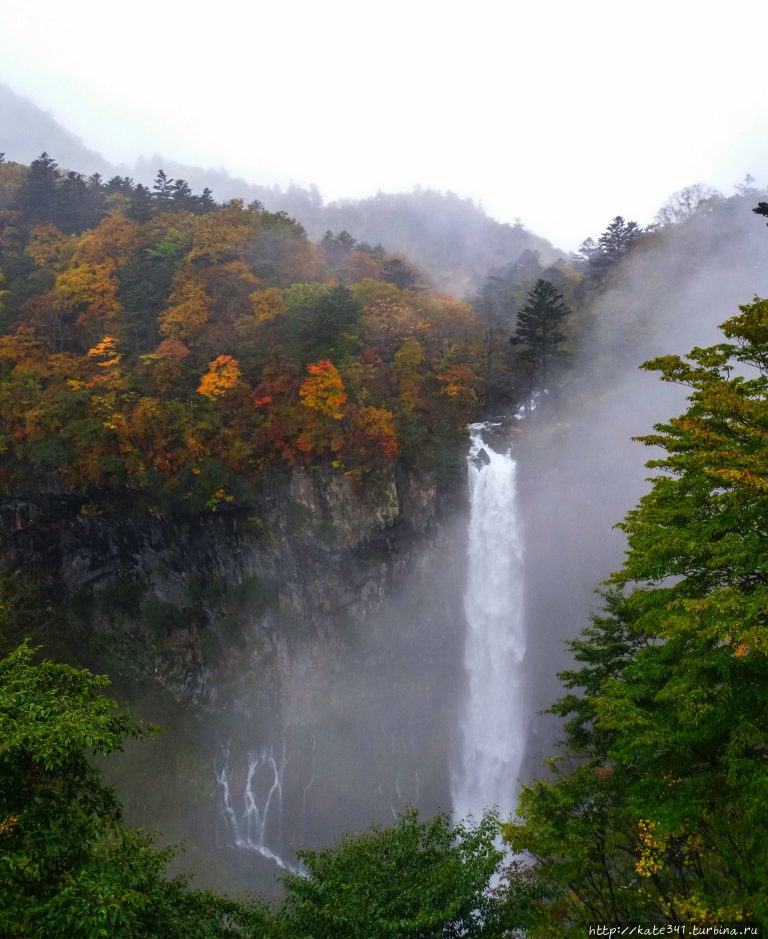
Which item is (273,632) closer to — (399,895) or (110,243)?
(399,895)

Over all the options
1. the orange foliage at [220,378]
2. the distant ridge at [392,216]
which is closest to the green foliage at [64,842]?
the orange foliage at [220,378]

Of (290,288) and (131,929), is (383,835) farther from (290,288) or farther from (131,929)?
(290,288)

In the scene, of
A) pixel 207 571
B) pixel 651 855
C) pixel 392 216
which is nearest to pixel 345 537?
pixel 207 571

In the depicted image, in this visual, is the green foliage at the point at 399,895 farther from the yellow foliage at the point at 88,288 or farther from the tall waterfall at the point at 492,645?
the yellow foliage at the point at 88,288

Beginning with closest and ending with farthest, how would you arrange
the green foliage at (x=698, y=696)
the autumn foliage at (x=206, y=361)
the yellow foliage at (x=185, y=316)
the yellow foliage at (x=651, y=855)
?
the green foliage at (x=698, y=696) → the yellow foliage at (x=651, y=855) → the autumn foliage at (x=206, y=361) → the yellow foliage at (x=185, y=316)

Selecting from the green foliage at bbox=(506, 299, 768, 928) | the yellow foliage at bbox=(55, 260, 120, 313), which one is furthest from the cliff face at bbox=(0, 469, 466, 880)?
the green foliage at bbox=(506, 299, 768, 928)

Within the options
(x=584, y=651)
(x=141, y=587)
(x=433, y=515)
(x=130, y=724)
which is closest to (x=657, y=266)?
(x=433, y=515)
